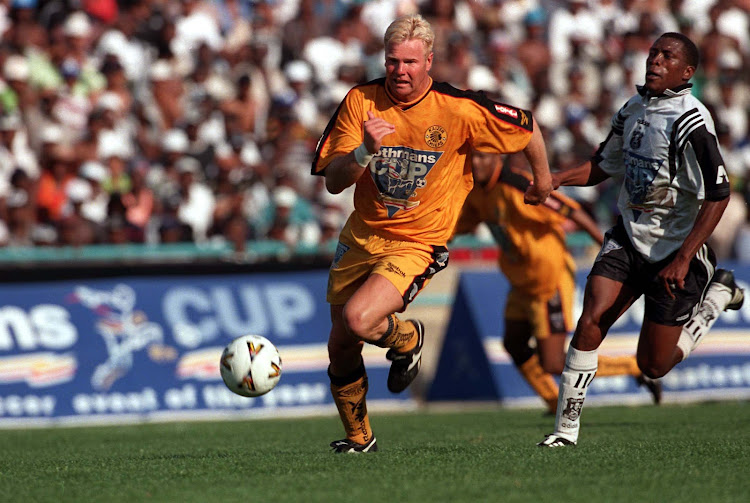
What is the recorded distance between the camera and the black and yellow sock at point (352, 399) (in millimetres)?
7465

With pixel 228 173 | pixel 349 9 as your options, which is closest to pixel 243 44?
pixel 349 9

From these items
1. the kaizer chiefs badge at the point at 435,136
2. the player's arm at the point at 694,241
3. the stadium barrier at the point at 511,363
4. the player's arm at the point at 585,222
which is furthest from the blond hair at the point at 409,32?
the stadium barrier at the point at 511,363

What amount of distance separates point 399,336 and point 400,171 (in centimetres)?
103

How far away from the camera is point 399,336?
721cm

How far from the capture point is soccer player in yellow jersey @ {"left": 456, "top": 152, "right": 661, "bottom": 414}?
1062cm

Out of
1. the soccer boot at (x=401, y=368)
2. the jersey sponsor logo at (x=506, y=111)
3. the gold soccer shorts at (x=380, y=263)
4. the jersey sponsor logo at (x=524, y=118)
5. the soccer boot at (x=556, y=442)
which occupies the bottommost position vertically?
the soccer boot at (x=556, y=442)

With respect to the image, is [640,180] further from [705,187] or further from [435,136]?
[435,136]

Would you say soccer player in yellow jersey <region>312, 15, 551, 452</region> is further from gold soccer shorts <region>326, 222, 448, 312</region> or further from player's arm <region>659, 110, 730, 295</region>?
player's arm <region>659, 110, 730, 295</region>

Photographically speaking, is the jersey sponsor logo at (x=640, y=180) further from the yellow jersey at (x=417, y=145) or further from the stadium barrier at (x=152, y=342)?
the stadium barrier at (x=152, y=342)

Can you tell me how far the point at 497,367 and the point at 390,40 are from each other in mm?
7255

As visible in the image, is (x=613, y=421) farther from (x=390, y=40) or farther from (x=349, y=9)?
(x=349, y=9)

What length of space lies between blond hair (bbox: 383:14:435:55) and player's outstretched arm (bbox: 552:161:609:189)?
144cm

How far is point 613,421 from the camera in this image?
10461 millimetres

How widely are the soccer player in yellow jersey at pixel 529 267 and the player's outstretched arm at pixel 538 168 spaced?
2970mm
